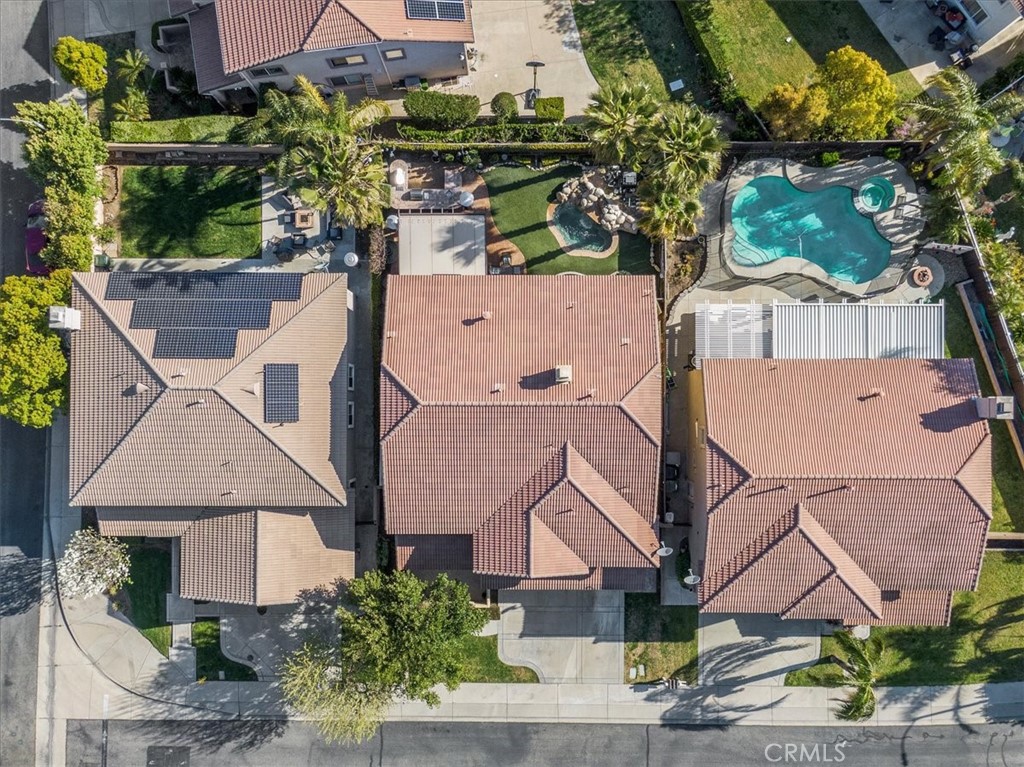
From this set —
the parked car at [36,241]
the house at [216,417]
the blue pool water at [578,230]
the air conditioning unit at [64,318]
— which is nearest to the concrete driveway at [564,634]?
the house at [216,417]

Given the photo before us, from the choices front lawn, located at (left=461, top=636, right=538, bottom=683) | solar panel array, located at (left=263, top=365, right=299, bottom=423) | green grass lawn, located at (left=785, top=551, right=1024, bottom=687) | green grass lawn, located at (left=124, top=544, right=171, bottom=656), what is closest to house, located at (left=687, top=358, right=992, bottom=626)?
green grass lawn, located at (left=785, top=551, right=1024, bottom=687)

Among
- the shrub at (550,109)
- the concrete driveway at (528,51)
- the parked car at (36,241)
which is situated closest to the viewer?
the parked car at (36,241)

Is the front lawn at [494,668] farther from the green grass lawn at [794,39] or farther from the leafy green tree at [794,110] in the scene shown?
the green grass lawn at [794,39]

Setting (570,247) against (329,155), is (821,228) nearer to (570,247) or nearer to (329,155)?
(570,247)

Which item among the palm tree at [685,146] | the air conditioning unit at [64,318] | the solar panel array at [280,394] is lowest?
the solar panel array at [280,394]

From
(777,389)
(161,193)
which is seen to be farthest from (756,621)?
(161,193)

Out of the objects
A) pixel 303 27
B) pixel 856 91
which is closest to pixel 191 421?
pixel 303 27

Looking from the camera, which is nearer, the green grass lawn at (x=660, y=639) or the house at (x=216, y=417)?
the house at (x=216, y=417)

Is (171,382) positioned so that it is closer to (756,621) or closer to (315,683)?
(315,683)
